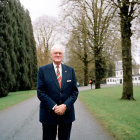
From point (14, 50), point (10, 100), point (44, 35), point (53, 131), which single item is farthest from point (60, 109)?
point (44, 35)

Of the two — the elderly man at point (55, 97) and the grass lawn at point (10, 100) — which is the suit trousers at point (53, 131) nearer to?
the elderly man at point (55, 97)

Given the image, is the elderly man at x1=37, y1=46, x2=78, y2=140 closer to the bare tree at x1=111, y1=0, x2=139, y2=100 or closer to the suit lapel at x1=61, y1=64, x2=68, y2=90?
the suit lapel at x1=61, y1=64, x2=68, y2=90

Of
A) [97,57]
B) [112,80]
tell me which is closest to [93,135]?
[97,57]

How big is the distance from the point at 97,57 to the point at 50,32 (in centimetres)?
2245

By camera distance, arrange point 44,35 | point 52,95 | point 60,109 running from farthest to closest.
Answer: point 44,35 → point 52,95 → point 60,109

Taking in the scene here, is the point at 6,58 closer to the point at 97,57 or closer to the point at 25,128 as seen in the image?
the point at 97,57

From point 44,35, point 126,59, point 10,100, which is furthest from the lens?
point 44,35

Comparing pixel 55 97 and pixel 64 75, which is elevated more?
pixel 64 75

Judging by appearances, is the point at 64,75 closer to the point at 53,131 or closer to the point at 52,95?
the point at 52,95

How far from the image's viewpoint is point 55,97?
288 centimetres

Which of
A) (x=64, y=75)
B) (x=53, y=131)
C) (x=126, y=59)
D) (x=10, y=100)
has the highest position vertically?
(x=126, y=59)

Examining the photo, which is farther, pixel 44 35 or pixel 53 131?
pixel 44 35

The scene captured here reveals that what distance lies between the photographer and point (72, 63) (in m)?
41.2

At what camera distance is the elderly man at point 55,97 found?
2832 millimetres
